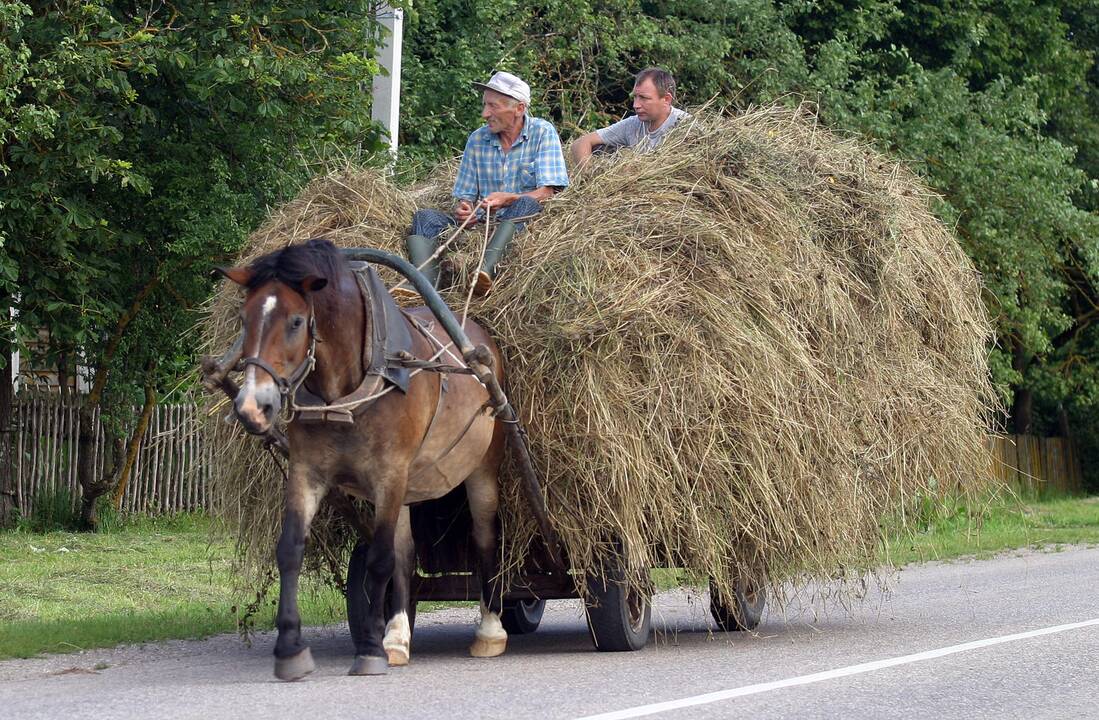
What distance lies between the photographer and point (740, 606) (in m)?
8.30

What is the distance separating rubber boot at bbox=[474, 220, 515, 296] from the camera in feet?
24.0

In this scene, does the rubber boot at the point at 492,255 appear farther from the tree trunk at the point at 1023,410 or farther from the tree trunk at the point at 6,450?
the tree trunk at the point at 1023,410

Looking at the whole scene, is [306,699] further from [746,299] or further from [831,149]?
[831,149]

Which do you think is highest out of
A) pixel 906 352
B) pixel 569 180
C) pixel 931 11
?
pixel 931 11

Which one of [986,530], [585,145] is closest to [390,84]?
[585,145]

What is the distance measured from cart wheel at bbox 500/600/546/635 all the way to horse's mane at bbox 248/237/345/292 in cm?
299

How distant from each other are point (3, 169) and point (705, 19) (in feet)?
34.7

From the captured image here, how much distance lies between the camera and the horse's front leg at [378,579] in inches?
254

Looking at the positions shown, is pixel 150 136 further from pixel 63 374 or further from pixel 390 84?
pixel 63 374

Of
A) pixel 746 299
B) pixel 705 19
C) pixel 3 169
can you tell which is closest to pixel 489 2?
pixel 705 19

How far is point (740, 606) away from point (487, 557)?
5.56 feet

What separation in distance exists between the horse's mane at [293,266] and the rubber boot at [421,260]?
118 centimetres

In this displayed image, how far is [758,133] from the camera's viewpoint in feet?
26.8

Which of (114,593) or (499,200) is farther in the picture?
(114,593)
